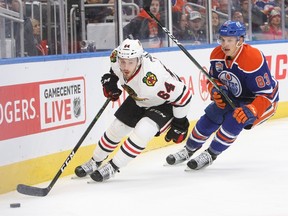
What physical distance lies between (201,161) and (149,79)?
0.93 metres

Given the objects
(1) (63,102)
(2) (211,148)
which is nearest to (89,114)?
(1) (63,102)

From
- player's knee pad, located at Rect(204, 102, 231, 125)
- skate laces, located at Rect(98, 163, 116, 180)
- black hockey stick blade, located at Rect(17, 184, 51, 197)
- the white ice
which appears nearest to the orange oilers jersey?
player's knee pad, located at Rect(204, 102, 231, 125)

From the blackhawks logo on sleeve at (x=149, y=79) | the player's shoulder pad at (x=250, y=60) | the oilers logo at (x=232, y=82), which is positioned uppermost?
the player's shoulder pad at (x=250, y=60)

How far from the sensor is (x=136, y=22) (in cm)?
871

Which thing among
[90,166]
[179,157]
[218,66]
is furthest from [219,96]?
[90,166]

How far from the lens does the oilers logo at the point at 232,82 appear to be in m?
6.95

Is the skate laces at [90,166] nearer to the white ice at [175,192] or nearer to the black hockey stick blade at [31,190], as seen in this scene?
the white ice at [175,192]

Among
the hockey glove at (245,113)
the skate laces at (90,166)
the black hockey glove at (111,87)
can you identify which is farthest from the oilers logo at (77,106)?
the hockey glove at (245,113)

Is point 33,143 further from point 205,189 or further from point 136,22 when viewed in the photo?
point 136,22

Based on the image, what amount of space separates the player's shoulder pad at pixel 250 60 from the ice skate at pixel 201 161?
68 cm

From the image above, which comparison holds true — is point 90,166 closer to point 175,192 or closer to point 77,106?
point 77,106

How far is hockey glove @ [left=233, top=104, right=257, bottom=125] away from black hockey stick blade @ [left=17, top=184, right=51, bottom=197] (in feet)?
4.66

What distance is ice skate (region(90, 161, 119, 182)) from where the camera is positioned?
6.46m

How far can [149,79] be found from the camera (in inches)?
251
